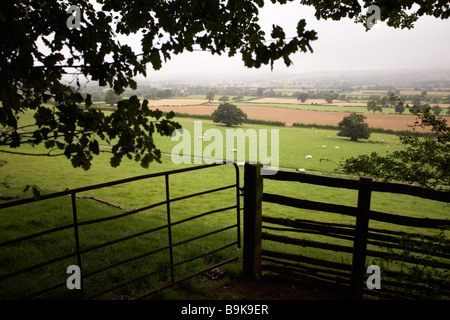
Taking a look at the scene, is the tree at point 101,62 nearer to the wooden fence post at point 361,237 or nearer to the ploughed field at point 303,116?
the wooden fence post at point 361,237

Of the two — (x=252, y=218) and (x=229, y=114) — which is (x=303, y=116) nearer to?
(x=229, y=114)

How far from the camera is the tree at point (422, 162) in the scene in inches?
199

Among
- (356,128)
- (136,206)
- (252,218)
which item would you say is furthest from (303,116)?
(252,218)

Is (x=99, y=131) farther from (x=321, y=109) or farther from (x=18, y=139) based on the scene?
(x=321, y=109)

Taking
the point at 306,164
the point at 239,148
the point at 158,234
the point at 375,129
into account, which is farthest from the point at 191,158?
the point at 375,129

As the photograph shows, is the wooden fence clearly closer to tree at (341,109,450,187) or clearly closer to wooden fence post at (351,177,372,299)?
wooden fence post at (351,177,372,299)

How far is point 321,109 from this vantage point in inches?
3009

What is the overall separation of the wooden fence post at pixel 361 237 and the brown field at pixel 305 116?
192 ft

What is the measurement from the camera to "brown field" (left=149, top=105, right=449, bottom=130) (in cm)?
5758

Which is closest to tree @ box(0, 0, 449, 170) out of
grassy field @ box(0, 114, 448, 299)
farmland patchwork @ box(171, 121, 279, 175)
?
grassy field @ box(0, 114, 448, 299)

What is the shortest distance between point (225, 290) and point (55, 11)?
3.62m

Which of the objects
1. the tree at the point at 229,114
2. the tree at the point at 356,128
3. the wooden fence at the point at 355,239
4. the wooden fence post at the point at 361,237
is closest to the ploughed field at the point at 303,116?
the tree at the point at 356,128

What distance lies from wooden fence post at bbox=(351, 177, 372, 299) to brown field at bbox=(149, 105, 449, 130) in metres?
58.6

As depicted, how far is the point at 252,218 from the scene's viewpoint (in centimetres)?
371
